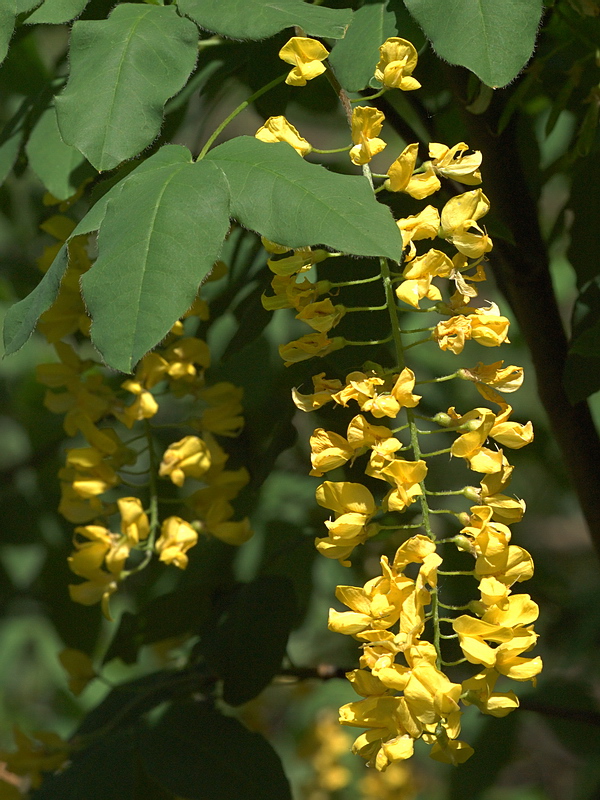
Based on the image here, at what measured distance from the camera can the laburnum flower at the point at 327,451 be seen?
604mm

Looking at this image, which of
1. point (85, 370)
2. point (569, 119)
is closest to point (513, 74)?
point (85, 370)

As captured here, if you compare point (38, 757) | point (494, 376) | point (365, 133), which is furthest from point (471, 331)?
point (38, 757)

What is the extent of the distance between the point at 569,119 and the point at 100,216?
856mm

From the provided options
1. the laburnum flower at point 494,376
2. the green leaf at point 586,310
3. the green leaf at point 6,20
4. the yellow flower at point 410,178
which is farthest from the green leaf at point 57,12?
the green leaf at point 586,310

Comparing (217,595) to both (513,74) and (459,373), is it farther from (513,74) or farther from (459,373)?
(513,74)

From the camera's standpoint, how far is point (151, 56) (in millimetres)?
613

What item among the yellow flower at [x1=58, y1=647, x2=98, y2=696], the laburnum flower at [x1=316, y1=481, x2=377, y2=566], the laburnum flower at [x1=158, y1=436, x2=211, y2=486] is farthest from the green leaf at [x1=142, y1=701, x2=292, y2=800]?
the laburnum flower at [x1=316, y1=481, x2=377, y2=566]

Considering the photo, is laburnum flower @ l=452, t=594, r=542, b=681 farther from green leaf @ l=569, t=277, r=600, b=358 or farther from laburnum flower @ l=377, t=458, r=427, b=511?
green leaf @ l=569, t=277, r=600, b=358

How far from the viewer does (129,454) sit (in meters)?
0.88

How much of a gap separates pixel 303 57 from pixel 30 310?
26 cm

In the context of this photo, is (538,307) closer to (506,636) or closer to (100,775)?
(506,636)

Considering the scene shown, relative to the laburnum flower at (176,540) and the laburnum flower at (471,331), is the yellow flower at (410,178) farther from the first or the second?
the laburnum flower at (176,540)

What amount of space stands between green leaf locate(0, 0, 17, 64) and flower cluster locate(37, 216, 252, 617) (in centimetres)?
22

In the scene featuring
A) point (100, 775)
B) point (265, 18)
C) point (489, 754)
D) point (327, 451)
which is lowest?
point (489, 754)
